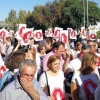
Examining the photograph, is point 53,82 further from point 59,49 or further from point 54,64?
point 59,49

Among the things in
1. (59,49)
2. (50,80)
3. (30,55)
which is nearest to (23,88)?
(50,80)

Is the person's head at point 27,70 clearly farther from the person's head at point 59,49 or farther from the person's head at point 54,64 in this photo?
the person's head at point 59,49

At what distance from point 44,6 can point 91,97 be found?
6093 cm

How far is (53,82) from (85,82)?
54 centimetres

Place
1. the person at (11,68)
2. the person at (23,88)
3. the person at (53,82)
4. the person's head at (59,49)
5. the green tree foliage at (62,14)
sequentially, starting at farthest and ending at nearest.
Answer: the green tree foliage at (62,14) < the person's head at (59,49) < the person at (53,82) < the person at (11,68) < the person at (23,88)

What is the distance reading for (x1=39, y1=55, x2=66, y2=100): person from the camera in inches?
177

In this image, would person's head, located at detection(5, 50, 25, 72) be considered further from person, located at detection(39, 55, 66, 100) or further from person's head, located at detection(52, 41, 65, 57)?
person's head, located at detection(52, 41, 65, 57)

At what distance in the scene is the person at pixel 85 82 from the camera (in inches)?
164

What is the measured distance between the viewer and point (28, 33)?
33.1ft

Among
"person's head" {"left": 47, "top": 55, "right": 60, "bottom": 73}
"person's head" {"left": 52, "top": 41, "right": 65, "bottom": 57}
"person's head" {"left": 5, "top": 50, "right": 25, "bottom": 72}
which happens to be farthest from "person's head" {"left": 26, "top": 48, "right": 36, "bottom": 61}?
"person's head" {"left": 5, "top": 50, "right": 25, "bottom": 72}

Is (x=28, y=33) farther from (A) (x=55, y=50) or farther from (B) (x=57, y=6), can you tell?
(B) (x=57, y=6)

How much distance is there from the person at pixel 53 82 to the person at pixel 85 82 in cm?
39

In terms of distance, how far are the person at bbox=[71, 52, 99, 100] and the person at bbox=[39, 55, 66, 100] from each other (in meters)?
0.39

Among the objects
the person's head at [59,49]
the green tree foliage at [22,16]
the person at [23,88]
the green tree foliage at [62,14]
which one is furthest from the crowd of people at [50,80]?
the green tree foliage at [22,16]
